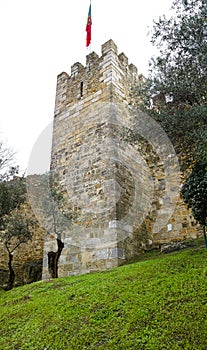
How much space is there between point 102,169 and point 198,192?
12.8ft

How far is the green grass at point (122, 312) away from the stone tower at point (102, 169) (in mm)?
1987

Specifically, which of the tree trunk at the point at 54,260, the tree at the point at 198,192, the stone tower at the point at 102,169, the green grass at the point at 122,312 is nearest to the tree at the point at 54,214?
the tree trunk at the point at 54,260

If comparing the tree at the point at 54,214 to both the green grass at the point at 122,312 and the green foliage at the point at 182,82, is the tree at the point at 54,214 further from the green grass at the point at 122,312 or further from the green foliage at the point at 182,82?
the green foliage at the point at 182,82

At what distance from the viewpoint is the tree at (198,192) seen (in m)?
Result: 5.90

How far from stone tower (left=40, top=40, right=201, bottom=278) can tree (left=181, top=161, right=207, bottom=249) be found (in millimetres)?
2097

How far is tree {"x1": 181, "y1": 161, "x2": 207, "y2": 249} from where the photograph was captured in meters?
5.90

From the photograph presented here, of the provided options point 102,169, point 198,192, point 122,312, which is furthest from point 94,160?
point 122,312

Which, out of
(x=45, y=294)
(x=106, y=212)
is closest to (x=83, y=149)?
(x=106, y=212)

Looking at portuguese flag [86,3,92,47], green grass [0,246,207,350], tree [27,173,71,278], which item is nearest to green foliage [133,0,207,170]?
green grass [0,246,207,350]

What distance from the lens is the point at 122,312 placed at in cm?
468

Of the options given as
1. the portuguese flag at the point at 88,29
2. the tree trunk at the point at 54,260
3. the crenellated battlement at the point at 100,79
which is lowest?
the tree trunk at the point at 54,260

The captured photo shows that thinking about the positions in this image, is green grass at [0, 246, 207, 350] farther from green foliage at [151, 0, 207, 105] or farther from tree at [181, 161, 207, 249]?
green foliage at [151, 0, 207, 105]

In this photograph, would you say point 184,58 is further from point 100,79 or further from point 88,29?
point 88,29

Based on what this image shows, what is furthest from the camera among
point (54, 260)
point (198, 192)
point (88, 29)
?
point (88, 29)
